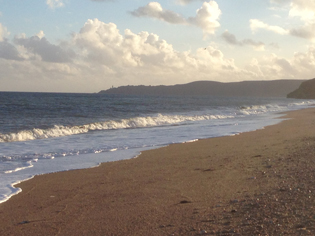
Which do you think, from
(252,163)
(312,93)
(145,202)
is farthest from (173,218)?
(312,93)

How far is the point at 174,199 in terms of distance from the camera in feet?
18.9

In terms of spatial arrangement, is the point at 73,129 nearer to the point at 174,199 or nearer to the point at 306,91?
the point at 174,199

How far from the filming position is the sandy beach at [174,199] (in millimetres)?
4520

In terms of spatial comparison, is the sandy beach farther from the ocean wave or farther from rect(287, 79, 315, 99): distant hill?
rect(287, 79, 315, 99): distant hill

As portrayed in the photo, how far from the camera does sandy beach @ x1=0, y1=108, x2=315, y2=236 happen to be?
14.8ft

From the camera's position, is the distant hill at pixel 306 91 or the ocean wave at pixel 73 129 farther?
the distant hill at pixel 306 91

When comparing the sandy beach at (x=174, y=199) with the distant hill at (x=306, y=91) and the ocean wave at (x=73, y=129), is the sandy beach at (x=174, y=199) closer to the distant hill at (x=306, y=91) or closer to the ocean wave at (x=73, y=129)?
the ocean wave at (x=73, y=129)

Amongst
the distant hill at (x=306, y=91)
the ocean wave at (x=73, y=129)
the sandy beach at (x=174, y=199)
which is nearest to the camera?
the sandy beach at (x=174, y=199)

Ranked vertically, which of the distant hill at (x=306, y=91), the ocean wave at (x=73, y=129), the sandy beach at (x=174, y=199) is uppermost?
the distant hill at (x=306, y=91)

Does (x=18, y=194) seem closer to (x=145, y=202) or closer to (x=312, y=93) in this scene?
(x=145, y=202)

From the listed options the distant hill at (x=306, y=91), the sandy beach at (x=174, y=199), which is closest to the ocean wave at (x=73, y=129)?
the sandy beach at (x=174, y=199)

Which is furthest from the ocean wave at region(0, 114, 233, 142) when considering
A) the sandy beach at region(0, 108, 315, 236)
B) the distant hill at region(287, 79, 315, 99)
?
the distant hill at region(287, 79, 315, 99)

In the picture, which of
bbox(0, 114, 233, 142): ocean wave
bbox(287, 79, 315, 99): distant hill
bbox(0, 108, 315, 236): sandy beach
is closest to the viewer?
bbox(0, 108, 315, 236): sandy beach

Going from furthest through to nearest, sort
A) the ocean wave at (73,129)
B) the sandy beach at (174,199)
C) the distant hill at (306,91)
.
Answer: the distant hill at (306,91), the ocean wave at (73,129), the sandy beach at (174,199)
